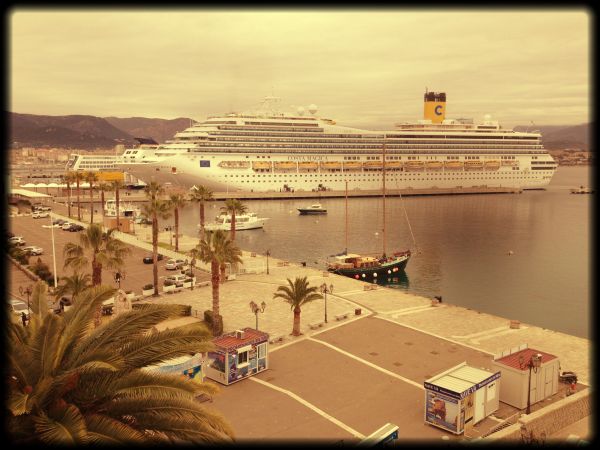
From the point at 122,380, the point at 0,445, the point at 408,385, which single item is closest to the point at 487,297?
the point at 408,385

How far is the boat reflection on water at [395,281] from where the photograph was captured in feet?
115

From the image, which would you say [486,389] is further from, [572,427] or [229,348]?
[229,348]

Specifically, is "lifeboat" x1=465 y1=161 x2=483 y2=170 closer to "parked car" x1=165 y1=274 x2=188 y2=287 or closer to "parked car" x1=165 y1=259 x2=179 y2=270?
"parked car" x1=165 y1=259 x2=179 y2=270

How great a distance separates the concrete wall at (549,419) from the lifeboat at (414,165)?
8920 cm

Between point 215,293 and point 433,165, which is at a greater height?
point 433,165

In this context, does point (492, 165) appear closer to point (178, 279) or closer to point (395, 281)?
point (395, 281)

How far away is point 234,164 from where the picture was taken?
8862 cm

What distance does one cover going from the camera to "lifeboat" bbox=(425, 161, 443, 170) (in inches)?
4053

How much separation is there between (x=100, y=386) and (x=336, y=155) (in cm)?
9246

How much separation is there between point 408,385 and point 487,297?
743 inches

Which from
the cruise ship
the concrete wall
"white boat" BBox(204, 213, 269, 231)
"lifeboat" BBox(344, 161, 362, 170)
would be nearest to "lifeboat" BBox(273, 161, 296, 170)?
the cruise ship

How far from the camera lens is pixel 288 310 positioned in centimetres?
2364

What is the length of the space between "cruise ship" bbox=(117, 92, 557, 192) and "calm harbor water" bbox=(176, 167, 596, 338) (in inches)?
273

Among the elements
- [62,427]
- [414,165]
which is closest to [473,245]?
[62,427]
